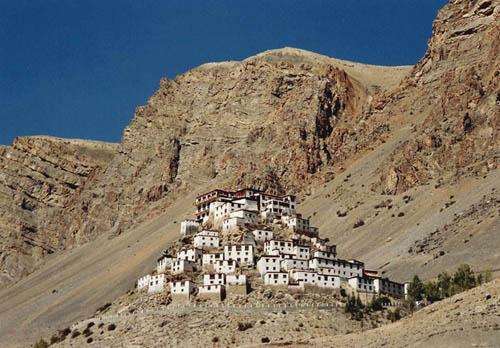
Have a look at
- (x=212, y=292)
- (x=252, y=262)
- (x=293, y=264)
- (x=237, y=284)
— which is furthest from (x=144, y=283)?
(x=293, y=264)

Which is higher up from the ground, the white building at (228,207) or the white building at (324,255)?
the white building at (228,207)

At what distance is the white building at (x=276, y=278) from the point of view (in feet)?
317

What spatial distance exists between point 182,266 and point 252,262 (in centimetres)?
757

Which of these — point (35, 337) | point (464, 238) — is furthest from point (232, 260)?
point (35, 337)

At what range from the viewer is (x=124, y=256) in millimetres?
171125

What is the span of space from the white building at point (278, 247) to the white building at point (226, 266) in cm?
499

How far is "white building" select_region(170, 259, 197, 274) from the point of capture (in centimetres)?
10231

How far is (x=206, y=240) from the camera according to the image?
108 m

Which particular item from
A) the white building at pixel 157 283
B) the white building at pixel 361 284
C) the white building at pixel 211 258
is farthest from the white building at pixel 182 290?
the white building at pixel 361 284

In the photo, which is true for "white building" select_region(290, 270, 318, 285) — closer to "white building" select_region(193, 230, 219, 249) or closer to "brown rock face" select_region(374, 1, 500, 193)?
"white building" select_region(193, 230, 219, 249)

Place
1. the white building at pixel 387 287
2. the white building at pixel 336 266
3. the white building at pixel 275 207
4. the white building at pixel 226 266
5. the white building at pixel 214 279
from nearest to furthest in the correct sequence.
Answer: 1. the white building at pixel 214 279
2. the white building at pixel 226 266
3. the white building at pixel 387 287
4. the white building at pixel 336 266
5. the white building at pixel 275 207

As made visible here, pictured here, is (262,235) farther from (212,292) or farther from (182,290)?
(182,290)

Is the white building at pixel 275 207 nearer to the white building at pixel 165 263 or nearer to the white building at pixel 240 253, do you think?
the white building at pixel 240 253

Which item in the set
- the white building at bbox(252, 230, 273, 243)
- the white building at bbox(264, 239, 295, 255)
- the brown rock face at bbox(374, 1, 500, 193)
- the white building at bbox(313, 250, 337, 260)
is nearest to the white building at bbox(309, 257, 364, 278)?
the white building at bbox(313, 250, 337, 260)
